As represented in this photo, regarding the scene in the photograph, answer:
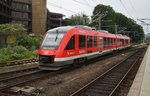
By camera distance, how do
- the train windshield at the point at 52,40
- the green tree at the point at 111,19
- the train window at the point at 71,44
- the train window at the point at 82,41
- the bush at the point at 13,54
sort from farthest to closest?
the green tree at the point at 111,19 < the bush at the point at 13,54 < the train window at the point at 82,41 < the train window at the point at 71,44 < the train windshield at the point at 52,40

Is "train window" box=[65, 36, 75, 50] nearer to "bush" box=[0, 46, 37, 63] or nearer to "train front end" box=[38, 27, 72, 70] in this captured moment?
"train front end" box=[38, 27, 72, 70]

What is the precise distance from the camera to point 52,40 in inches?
590

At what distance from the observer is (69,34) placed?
15.2 m

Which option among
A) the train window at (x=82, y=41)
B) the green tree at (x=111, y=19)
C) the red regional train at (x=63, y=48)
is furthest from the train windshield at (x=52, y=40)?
the green tree at (x=111, y=19)

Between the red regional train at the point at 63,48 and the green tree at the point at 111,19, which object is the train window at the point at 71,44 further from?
the green tree at the point at 111,19

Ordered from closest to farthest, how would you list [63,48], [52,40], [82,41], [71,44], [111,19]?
[63,48] → [52,40] → [71,44] → [82,41] → [111,19]

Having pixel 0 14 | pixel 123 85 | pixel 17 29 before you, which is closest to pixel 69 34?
pixel 123 85

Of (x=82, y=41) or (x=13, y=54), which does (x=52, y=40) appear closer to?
(x=82, y=41)

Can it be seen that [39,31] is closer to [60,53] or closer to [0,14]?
[0,14]

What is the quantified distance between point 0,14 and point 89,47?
4478 cm

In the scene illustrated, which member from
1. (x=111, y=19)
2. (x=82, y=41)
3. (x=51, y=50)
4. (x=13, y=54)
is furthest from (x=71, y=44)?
(x=111, y=19)

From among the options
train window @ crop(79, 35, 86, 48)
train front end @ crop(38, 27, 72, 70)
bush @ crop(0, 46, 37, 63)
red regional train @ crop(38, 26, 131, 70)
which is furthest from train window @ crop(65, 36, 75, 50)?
bush @ crop(0, 46, 37, 63)

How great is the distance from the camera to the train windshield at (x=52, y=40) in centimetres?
1454

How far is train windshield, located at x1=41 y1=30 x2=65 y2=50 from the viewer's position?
14539 millimetres
